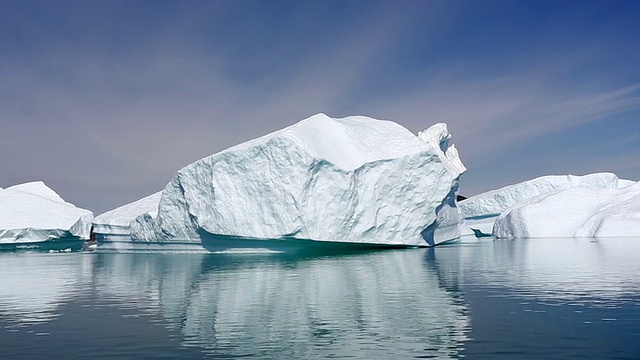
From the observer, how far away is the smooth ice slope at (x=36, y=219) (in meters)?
40.3

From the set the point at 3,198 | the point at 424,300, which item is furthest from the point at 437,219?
the point at 3,198

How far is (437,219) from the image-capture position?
29.1m

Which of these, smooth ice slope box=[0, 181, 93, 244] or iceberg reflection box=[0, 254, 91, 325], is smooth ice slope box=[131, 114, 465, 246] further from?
smooth ice slope box=[0, 181, 93, 244]

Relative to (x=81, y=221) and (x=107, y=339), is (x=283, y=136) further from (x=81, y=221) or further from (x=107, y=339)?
(x=81, y=221)

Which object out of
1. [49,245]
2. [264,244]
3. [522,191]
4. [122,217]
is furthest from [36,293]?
[522,191]

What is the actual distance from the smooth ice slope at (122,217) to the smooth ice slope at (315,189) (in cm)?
545

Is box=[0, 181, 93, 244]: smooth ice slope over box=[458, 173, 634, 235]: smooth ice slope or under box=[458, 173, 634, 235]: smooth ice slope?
under

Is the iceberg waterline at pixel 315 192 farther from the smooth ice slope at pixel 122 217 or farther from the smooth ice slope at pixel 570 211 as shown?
the smooth ice slope at pixel 570 211

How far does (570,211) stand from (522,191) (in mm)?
11323

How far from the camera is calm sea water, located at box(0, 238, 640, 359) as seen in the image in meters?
6.83

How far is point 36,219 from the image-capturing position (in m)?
41.1

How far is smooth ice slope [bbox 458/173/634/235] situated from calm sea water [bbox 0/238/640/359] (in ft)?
136

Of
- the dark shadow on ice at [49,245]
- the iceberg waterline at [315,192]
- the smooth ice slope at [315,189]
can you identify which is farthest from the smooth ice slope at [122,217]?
the dark shadow on ice at [49,245]

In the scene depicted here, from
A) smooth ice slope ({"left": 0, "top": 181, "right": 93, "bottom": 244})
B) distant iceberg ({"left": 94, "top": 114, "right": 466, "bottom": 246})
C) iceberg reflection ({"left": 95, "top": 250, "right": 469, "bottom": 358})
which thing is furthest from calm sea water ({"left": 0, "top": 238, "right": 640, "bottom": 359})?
smooth ice slope ({"left": 0, "top": 181, "right": 93, "bottom": 244})
